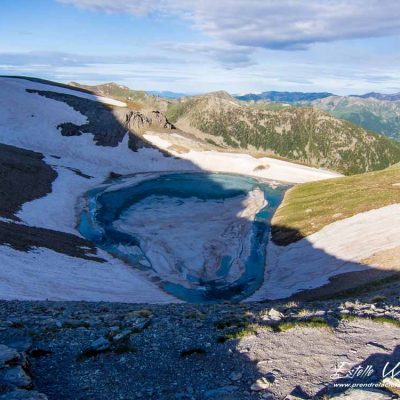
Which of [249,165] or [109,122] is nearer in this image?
[249,165]

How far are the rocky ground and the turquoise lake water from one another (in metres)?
28.2

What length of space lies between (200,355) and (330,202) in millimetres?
66770

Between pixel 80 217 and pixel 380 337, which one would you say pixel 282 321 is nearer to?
pixel 380 337

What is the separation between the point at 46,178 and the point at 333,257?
6815 cm

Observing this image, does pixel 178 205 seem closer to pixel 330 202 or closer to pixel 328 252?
pixel 330 202

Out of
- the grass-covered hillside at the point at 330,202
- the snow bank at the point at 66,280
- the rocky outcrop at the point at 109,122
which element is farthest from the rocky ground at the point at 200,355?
the rocky outcrop at the point at 109,122

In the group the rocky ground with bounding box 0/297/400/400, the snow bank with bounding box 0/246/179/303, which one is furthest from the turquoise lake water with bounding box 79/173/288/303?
the rocky ground with bounding box 0/297/400/400

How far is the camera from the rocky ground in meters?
16.2

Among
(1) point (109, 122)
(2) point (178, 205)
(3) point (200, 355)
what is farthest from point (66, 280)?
(1) point (109, 122)

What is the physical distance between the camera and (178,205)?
3661 inches

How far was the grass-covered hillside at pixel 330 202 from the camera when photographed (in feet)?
232

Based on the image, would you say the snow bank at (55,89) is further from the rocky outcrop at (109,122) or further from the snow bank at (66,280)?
the snow bank at (66,280)

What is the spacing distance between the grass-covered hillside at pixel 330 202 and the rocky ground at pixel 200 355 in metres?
47.1

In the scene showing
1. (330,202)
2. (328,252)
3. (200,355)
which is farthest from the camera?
(330,202)
